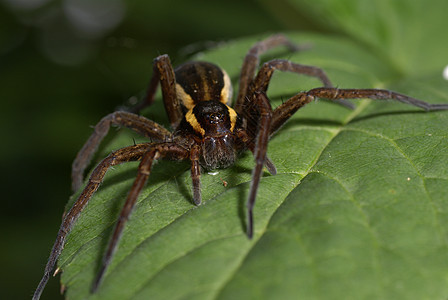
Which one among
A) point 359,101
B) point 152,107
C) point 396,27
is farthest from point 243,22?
point 359,101

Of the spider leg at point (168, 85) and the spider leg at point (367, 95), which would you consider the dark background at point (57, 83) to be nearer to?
the spider leg at point (168, 85)

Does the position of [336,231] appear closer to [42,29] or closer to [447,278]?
[447,278]

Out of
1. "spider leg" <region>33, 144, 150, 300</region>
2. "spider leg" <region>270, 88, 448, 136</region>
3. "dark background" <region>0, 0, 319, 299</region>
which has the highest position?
"spider leg" <region>270, 88, 448, 136</region>

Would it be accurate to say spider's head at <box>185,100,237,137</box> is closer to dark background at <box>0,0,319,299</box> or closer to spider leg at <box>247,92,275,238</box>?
spider leg at <box>247,92,275,238</box>

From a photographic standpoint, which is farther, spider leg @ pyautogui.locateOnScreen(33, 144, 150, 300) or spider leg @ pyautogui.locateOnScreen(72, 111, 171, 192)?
spider leg @ pyautogui.locateOnScreen(72, 111, 171, 192)

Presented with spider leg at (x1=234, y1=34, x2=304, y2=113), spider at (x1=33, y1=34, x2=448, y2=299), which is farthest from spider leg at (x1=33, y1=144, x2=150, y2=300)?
spider leg at (x1=234, y1=34, x2=304, y2=113)

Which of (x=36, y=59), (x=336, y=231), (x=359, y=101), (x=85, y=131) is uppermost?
(x=336, y=231)
